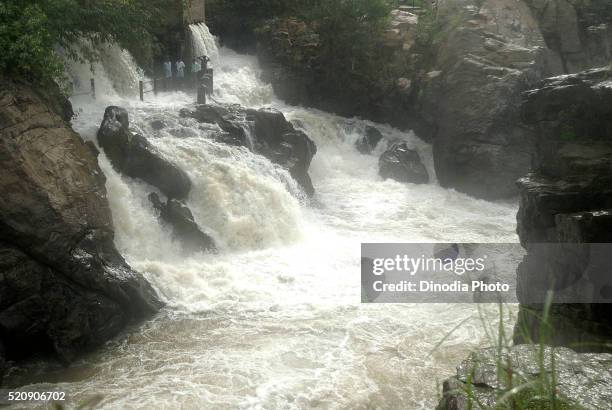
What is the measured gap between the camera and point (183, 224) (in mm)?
13453

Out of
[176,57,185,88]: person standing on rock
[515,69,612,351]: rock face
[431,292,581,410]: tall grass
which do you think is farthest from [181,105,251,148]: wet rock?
[431,292,581,410]: tall grass

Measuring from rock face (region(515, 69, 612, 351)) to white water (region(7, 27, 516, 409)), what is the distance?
1.33 metres

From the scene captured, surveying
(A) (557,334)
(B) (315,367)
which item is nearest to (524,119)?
(A) (557,334)

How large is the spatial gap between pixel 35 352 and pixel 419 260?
920 centimetres

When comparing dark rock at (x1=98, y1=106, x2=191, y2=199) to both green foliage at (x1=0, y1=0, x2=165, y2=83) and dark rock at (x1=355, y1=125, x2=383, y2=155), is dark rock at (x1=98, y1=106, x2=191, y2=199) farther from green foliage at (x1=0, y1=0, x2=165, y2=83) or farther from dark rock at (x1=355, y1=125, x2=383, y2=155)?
dark rock at (x1=355, y1=125, x2=383, y2=155)

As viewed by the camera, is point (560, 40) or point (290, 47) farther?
point (290, 47)

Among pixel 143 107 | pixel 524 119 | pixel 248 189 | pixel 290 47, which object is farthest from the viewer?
pixel 290 47

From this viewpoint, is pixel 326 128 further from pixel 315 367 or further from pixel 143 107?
pixel 315 367

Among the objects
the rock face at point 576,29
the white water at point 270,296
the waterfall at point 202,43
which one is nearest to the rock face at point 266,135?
the white water at point 270,296

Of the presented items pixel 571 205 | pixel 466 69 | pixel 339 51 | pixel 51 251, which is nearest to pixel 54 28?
pixel 51 251

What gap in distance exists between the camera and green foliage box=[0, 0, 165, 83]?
10656mm

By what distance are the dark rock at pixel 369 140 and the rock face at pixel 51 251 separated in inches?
515

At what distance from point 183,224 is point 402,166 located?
10137 mm

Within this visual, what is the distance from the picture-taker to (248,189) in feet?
50.2
